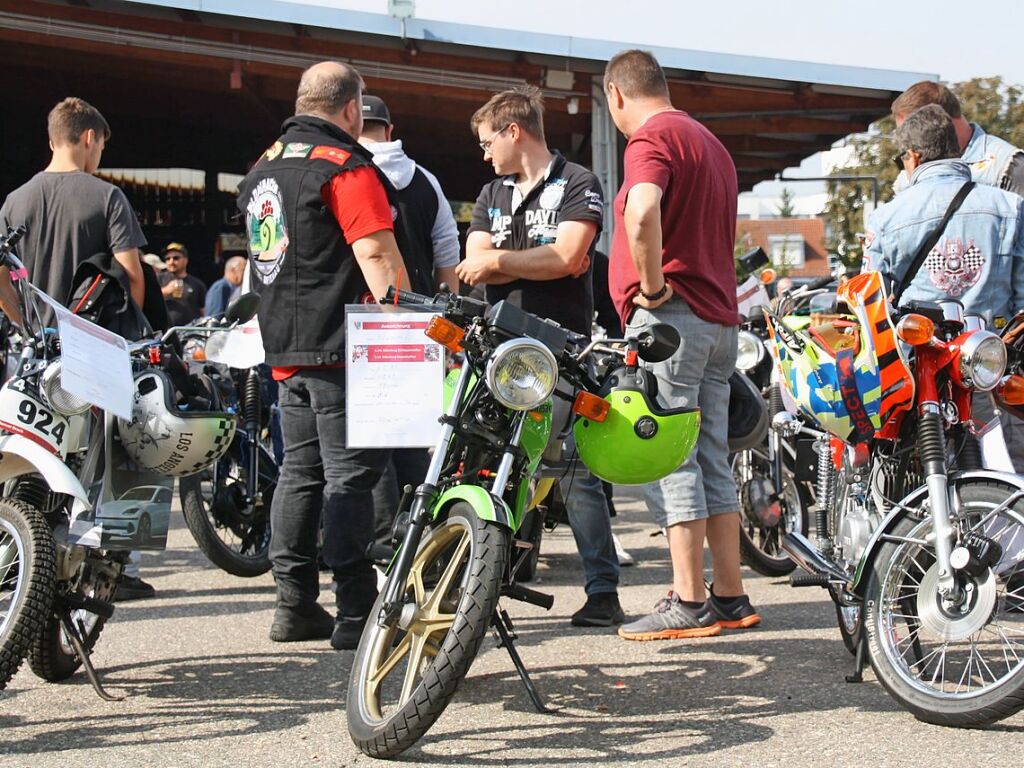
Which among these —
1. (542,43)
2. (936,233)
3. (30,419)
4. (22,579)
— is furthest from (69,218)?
(542,43)

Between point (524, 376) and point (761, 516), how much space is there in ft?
9.09

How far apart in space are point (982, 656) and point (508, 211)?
2479 millimetres

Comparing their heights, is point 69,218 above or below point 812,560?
above

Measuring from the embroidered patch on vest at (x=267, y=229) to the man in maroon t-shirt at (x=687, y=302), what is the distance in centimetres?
116

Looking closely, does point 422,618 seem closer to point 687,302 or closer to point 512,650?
point 512,650

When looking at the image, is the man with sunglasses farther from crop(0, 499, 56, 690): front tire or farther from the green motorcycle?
crop(0, 499, 56, 690): front tire

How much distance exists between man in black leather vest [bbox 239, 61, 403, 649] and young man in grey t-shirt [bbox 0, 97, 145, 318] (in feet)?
2.44

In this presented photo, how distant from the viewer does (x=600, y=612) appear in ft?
16.8

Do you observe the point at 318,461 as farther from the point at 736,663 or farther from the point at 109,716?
the point at 736,663

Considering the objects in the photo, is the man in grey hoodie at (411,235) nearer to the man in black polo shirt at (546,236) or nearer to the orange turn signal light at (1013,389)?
the man in black polo shirt at (546,236)

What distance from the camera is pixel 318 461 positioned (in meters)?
4.86

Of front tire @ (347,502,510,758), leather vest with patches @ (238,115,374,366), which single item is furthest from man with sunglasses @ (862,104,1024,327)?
front tire @ (347,502,510,758)

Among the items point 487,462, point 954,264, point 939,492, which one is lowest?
point 939,492

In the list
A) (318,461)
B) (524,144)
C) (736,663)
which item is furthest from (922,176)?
(318,461)
